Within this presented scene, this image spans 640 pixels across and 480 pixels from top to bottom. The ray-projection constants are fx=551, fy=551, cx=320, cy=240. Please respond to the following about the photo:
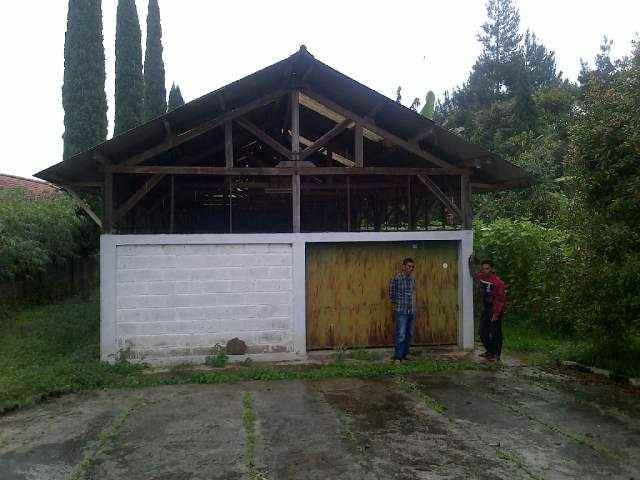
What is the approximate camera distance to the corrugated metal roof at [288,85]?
800 centimetres

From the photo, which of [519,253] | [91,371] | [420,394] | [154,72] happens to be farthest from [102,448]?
[154,72]

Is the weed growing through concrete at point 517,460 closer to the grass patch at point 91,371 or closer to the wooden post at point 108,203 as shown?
the grass patch at point 91,371

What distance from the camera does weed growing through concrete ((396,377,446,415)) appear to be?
6409 mm

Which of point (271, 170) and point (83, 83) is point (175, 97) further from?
point (271, 170)

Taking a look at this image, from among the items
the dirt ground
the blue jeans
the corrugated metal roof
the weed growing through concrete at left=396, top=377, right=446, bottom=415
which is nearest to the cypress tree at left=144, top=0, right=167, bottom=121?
the corrugated metal roof

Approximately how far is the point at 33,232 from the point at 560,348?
11982mm

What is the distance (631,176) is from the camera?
6930 mm

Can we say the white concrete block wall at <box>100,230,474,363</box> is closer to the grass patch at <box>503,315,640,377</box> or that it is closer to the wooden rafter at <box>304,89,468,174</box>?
the wooden rafter at <box>304,89,468,174</box>

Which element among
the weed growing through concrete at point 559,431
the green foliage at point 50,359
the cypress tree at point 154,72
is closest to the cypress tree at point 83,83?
the cypress tree at point 154,72

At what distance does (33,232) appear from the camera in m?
13.4

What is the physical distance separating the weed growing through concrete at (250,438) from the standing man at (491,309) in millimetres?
4019

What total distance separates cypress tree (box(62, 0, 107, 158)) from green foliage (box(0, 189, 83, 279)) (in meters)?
4.67

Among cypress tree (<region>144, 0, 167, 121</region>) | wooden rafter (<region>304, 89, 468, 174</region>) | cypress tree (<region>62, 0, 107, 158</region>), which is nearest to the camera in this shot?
wooden rafter (<region>304, 89, 468, 174</region>)

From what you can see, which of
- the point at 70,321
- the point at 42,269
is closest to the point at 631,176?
the point at 70,321
